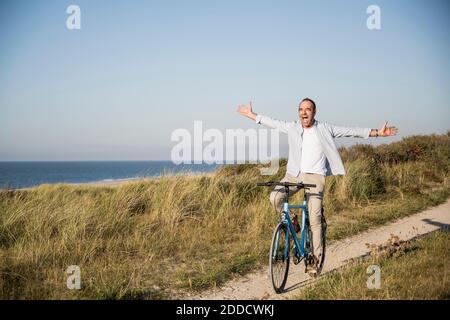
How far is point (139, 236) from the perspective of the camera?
7.11 meters

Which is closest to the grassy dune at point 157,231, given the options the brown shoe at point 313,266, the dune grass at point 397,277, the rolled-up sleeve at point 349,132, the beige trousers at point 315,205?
the brown shoe at point 313,266

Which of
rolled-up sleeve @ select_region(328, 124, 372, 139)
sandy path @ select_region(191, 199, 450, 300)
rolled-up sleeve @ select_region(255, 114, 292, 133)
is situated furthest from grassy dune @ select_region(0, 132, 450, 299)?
rolled-up sleeve @ select_region(328, 124, 372, 139)

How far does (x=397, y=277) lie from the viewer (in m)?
5.09

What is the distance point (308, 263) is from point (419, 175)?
12358mm

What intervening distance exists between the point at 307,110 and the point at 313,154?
60 cm

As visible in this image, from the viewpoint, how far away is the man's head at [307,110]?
5.48 meters

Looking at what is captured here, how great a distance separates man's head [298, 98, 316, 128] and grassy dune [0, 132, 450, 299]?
2.34 m

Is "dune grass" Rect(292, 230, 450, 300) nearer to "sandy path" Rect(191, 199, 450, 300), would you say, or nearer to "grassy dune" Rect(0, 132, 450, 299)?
"sandy path" Rect(191, 199, 450, 300)

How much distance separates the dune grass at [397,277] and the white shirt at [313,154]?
1398 millimetres

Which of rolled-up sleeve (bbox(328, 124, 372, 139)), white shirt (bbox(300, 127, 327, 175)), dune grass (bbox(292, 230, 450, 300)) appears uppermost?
rolled-up sleeve (bbox(328, 124, 372, 139))

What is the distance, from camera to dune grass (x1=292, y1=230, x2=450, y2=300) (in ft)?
14.7

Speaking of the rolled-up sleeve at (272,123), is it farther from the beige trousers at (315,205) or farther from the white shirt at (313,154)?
the beige trousers at (315,205)
